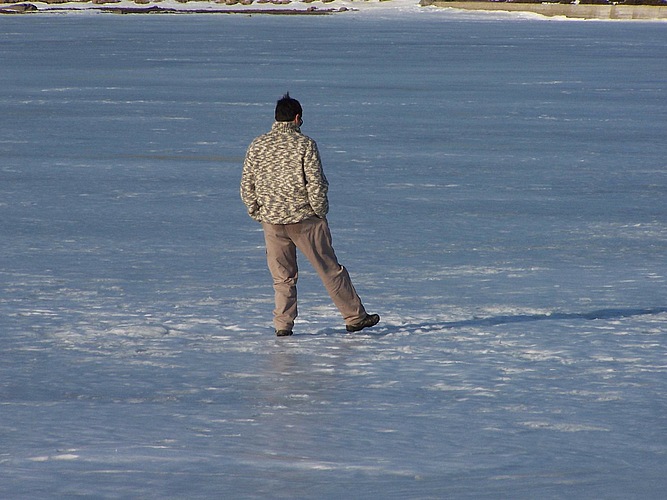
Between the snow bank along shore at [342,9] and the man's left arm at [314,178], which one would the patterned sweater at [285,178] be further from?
the snow bank along shore at [342,9]

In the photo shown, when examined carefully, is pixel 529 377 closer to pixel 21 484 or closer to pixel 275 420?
pixel 275 420

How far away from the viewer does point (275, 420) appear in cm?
496

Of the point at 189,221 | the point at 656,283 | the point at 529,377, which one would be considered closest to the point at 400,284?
the point at 656,283

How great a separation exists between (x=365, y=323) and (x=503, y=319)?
31.8 inches

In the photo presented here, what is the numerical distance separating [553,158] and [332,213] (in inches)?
176

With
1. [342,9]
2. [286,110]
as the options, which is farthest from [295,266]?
[342,9]

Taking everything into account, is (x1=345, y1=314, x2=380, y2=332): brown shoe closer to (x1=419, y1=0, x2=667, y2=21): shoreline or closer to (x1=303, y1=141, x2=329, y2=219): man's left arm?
(x1=303, y1=141, x2=329, y2=219): man's left arm

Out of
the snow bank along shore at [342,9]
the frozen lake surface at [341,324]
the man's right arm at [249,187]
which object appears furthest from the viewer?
the snow bank along shore at [342,9]

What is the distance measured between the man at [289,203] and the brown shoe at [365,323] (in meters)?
0.10

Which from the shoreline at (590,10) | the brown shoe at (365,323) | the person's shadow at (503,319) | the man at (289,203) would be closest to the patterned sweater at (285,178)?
the man at (289,203)

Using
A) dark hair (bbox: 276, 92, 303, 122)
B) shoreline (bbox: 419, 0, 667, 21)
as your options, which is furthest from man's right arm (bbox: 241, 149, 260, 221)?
shoreline (bbox: 419, 0, 667, 21)

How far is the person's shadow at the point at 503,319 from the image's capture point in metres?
6.53

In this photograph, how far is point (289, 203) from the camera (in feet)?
19.6

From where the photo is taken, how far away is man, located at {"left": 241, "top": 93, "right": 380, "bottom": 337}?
5.89m
